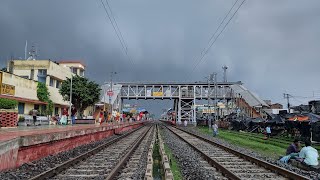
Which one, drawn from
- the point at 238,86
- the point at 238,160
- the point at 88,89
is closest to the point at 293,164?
the point at 238,160

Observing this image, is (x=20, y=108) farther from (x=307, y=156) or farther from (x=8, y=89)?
(x=307, y=156)

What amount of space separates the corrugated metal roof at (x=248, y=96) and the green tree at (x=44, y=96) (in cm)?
3969

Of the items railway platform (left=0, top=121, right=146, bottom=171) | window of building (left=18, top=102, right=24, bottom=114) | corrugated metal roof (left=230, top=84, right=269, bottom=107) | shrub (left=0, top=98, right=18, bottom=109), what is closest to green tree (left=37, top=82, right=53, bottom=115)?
window of building (left=18, top=102, right=24, bottom=114)

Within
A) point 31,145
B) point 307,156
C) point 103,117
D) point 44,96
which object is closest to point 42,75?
point 44,96

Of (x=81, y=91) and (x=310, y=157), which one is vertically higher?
(x=81, y=91)

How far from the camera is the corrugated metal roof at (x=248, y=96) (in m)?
67.3

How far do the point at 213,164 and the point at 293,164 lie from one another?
3.24m

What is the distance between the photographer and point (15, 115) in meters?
24.8

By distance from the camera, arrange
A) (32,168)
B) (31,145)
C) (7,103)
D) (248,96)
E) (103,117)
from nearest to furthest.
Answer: (32,168) → (31,145) → (7,103) → (103,117) → (248,96)

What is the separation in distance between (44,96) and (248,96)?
45.9m

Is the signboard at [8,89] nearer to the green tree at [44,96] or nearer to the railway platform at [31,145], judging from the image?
the green tree at [44,96]

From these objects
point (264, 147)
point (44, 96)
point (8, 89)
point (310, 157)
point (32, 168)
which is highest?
point (8, 89)

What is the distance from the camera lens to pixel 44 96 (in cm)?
4638

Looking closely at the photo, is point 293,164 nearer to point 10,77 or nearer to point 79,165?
point 79,165
